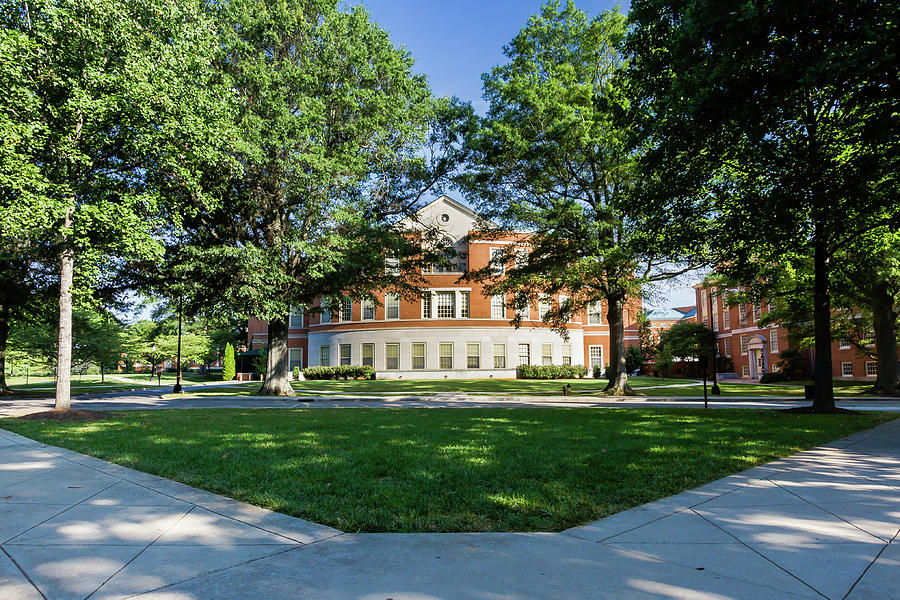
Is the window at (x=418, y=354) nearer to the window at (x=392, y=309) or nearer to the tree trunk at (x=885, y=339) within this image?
the window at (x=392, y=309)

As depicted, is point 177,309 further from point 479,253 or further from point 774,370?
point 774,370

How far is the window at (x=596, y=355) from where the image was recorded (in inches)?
2048

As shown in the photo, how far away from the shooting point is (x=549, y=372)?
152ft

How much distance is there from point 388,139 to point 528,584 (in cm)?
2311

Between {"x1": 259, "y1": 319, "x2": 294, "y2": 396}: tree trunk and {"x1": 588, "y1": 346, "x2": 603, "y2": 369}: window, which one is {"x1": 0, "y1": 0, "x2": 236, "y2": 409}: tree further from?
{"x1": 588, "y1": 346, "x2": 603, "y2": 369}: window

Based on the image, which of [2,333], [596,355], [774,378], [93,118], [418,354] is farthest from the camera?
[596,355]

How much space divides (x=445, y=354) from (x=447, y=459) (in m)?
40.5

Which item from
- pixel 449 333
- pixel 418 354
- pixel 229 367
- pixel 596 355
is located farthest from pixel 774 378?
pixel 229 367

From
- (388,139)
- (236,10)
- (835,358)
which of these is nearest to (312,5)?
(236,10)

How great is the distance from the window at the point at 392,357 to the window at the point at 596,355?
20.5 m

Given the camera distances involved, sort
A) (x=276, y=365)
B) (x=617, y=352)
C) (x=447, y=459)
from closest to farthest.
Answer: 1. (x=447, y=459)
2. (x=617, y=352)
3. (x=276, y=365)

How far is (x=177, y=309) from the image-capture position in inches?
912

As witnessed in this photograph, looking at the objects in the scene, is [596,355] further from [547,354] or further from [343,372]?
[343,372]

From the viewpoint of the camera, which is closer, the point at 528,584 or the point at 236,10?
the point at 528,584
